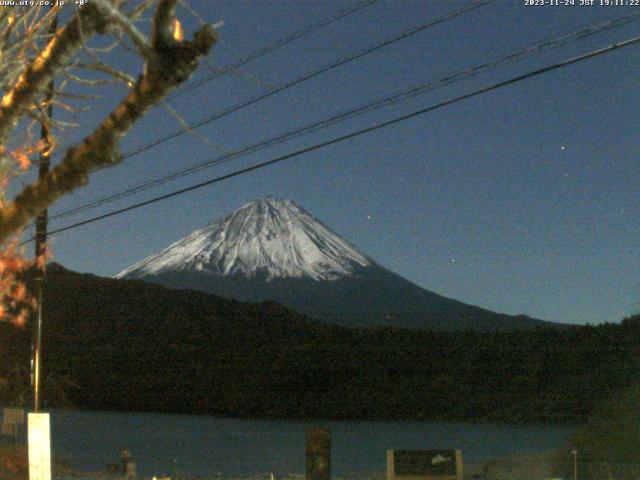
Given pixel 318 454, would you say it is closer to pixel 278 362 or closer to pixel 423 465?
pixel 423 465

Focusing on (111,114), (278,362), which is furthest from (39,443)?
(278,362)

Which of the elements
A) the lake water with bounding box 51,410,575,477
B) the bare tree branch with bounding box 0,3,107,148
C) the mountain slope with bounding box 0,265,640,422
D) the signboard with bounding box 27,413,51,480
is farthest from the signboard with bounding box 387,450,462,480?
the mountain slope with bounding box 0,265,640,422

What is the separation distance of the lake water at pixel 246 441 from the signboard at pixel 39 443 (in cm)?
957

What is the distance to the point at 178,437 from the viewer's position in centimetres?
3666

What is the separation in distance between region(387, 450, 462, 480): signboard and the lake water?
25.9 feet

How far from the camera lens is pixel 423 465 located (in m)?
15.7

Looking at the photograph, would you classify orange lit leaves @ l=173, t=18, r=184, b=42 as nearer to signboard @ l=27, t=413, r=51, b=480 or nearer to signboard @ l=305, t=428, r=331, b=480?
signboard @ l=305, t=428, r=331, b=480

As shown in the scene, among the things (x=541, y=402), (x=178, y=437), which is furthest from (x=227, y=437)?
(x=541, y=402)

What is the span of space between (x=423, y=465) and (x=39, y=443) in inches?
242

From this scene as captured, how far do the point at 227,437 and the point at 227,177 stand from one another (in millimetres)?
24690

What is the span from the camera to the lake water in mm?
26531

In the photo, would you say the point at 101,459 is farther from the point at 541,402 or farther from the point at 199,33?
the point at 199,33

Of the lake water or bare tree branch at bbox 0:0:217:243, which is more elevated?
bare tree branch at bbox 0:0:217:243

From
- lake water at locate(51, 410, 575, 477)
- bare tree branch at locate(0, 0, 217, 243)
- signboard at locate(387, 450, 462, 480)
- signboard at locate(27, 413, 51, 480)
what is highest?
bare tree branch at locate(0, 0, 217, 243)
